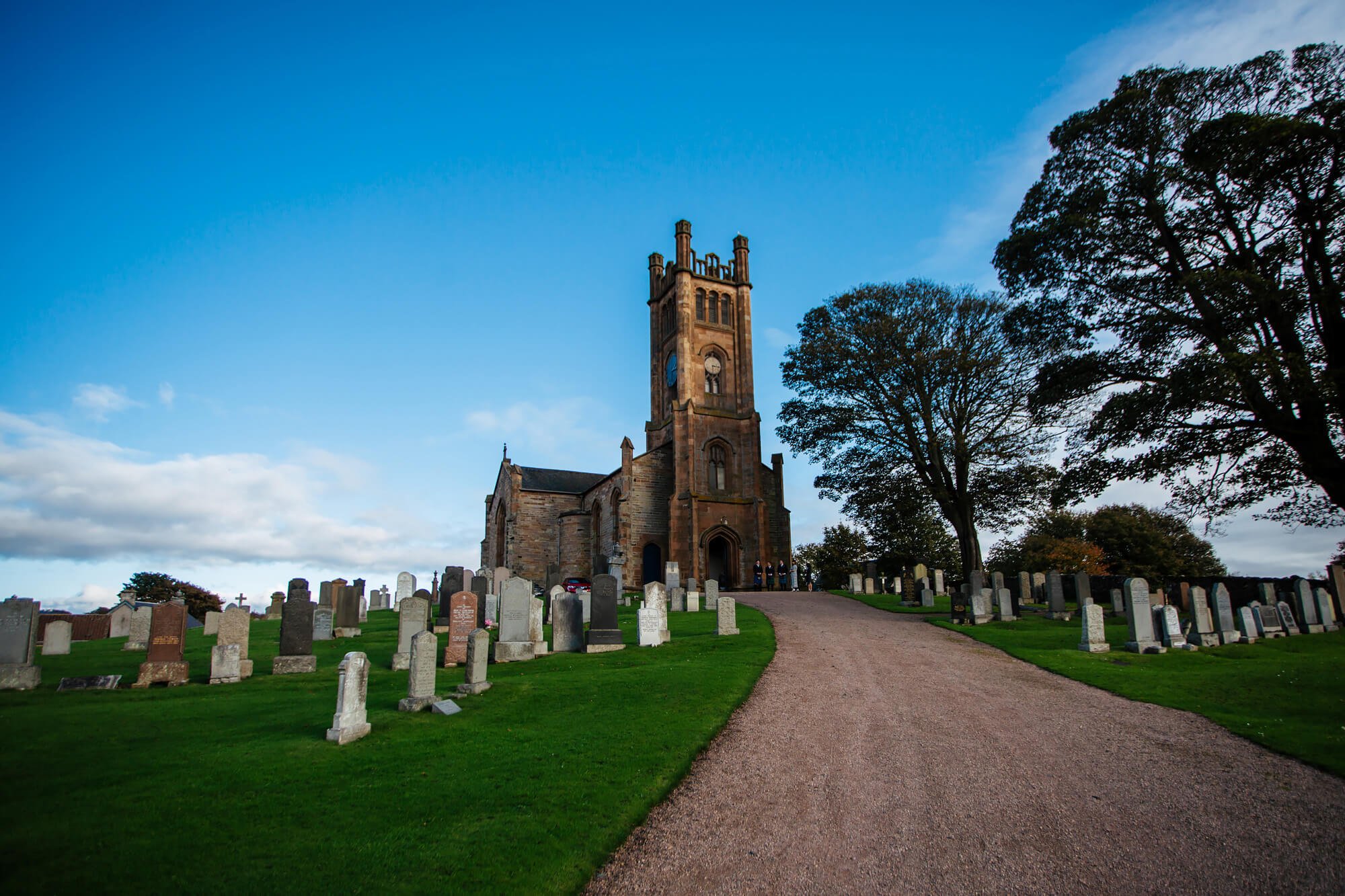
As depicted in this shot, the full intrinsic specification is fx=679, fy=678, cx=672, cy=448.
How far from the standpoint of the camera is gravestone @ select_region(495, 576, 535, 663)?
13.1 metres

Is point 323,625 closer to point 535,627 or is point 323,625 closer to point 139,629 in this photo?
point 139,629

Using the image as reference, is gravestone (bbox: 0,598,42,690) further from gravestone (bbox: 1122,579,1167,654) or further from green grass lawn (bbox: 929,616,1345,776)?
gravestone (bbox: 1122,579,1167,654)

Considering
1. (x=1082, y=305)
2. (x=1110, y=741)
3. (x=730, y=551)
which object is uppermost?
(x=1082, y=305)

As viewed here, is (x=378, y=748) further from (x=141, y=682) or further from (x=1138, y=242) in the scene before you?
(x=1138, y=242)

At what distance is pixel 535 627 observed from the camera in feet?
46.8

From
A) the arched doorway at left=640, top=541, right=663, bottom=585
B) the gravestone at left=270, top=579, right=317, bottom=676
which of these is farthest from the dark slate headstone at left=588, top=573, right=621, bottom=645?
the arched doorway at left=640, top=541, right=663, bottom=585

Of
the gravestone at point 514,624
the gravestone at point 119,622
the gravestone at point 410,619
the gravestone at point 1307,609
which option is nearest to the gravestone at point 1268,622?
the gravestone at point 1307,609

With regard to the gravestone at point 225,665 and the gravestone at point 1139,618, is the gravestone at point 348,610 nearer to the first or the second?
the gravestone at point 225,665

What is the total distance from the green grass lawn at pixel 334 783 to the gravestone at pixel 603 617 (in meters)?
3.63

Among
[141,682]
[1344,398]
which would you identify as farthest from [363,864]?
[1344,398]

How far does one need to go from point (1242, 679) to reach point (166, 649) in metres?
17.3

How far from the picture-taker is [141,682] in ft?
35.2

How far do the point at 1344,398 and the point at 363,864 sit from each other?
17.9 metres

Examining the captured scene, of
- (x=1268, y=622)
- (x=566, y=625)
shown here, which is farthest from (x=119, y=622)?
(x=1268, y=622)
